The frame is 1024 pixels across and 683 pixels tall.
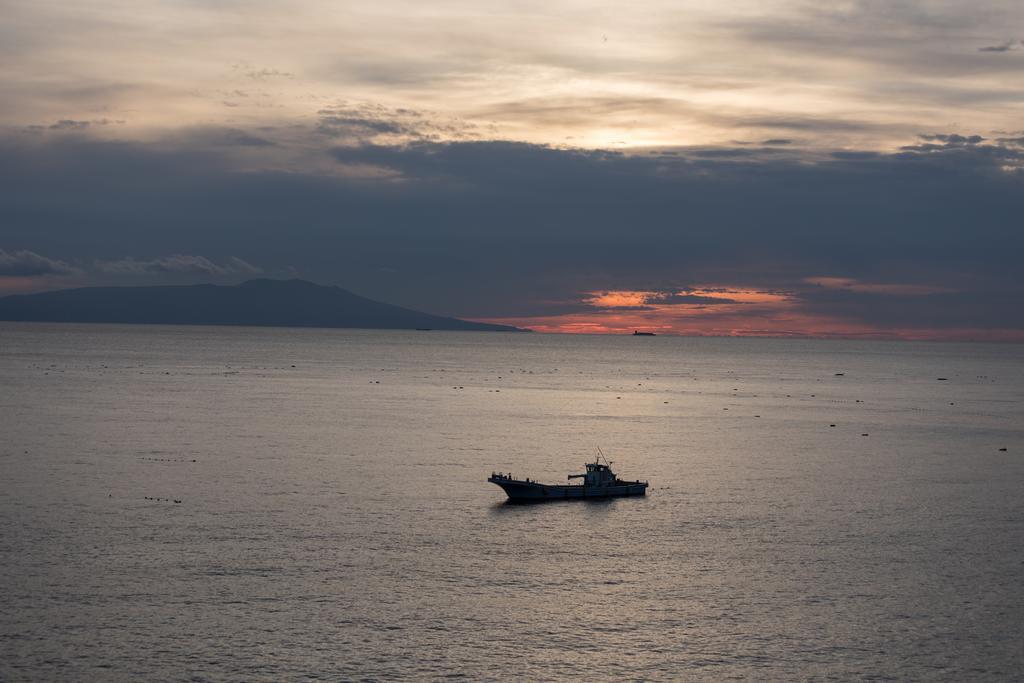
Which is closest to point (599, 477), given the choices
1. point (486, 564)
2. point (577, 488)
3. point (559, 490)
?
point (577, 488)

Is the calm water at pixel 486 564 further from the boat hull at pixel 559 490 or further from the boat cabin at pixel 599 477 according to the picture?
the boat cabin at pixel 599 477

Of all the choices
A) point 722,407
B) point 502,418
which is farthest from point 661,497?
point 722,407

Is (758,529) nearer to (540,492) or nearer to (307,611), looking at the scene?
(540,492)

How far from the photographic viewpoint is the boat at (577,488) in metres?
92.4

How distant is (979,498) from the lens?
96.6 m

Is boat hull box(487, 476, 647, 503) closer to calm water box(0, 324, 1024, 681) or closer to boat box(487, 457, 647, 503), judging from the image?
boat box(487, 457, 647, 503)

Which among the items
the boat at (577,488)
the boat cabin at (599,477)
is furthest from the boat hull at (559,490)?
the boat cabin at (599,477)

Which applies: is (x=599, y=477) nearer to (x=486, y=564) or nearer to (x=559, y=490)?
(x=559, y=490)

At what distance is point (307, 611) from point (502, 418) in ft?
351

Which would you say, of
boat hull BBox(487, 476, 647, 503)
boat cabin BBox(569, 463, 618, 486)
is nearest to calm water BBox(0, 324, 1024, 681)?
boat hull BBox(487, 476, 647, 503)

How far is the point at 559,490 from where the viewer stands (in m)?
96.0

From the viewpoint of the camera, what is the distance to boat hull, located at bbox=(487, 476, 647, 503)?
92375 mm

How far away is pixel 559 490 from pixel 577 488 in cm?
177

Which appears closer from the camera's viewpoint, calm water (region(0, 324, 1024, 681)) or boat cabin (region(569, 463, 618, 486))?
calm water (region(0, 324, 1024, 681))
